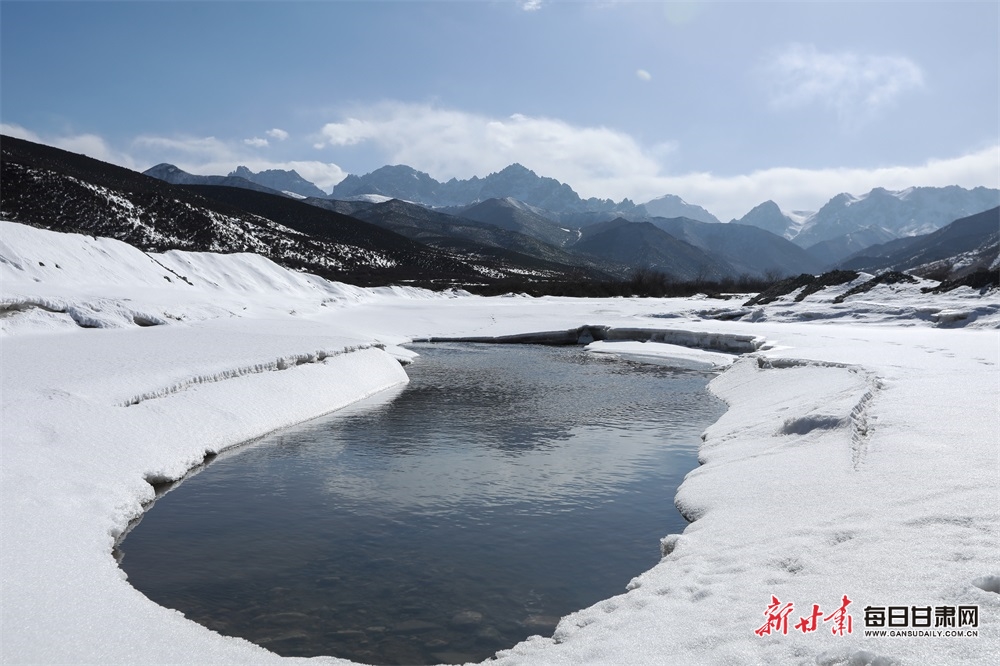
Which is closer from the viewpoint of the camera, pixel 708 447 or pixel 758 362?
pixel 708 447

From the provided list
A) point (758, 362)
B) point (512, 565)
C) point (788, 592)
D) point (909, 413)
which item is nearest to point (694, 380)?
point (758, 362)

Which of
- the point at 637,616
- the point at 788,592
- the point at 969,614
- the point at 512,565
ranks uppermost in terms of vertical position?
the point at 969,614

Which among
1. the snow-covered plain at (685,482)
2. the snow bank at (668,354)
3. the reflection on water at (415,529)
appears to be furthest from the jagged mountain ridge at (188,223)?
the reflection on water at (415,529)

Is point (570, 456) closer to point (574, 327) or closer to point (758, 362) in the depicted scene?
point (758, 362)

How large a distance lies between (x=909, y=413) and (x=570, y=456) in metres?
6.21

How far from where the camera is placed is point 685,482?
11086 mm

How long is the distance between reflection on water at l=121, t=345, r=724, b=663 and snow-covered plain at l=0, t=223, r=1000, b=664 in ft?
2.00

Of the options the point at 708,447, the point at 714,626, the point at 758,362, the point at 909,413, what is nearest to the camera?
the point at 714,626

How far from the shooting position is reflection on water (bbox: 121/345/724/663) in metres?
6.98

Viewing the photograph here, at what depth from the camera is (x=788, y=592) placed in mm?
5707

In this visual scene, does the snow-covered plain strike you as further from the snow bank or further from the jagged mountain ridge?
the jagged mountain ridge

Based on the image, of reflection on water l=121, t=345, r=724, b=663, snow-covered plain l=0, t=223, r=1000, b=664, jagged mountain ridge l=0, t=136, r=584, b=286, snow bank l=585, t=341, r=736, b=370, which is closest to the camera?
snow-covered plain l=0, t=223, r=1000, b=664

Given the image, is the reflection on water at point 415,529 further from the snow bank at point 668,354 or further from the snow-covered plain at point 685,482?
the snow bank at point 668,354

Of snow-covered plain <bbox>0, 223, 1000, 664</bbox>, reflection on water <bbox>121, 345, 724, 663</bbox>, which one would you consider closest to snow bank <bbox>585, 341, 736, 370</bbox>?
snow-covered plain <bbox>0, 223, 1000, 664</bbox>
